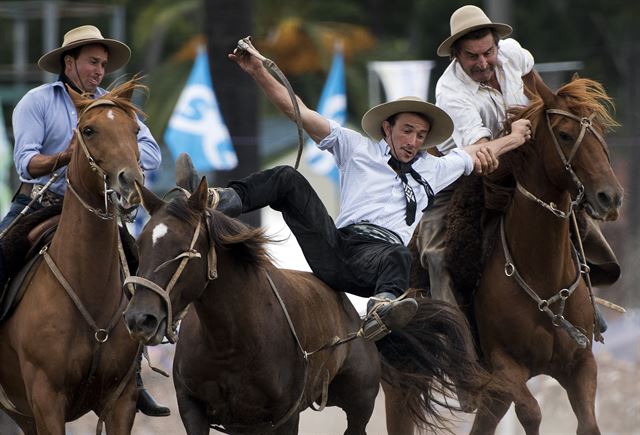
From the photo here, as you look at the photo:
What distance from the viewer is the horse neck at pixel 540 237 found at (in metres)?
7.75

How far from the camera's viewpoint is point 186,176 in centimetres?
646

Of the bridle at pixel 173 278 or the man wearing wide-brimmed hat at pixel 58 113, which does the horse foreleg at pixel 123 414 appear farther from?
the bridle at pixel 173 278

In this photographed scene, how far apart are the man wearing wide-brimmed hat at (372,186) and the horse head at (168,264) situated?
2.71ft

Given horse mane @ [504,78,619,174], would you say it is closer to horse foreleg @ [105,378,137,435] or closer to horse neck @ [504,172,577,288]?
horse neck @ [504,172,577,288]

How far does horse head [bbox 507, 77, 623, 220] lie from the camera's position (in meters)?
7.29

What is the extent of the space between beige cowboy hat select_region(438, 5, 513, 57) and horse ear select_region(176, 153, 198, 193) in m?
2.21

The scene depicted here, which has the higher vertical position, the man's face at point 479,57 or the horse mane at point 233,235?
the man's face at point 479,57

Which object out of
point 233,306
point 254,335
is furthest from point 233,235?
point 254,335

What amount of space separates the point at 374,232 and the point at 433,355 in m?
0.79

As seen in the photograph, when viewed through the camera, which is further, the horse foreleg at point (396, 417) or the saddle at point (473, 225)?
the horse foreleg at point (396, 417)

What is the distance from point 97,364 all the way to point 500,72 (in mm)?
3024

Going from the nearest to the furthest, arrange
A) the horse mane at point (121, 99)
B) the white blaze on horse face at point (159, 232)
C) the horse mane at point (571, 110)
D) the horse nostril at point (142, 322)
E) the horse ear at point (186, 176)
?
the horse nostril at point (142, 322) → the white blaze on horse face at point (159, 232) → the horse ear at point (186, 176) → the horse mane at point (121, 99) → the horse mane at point (571, 110)

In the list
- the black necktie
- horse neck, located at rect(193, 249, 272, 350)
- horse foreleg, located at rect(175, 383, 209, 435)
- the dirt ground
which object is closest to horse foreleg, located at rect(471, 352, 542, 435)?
the black necktie

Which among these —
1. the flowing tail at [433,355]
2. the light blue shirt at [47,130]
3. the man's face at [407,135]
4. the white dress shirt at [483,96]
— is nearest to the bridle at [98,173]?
the light blue shirt at [47,130]
